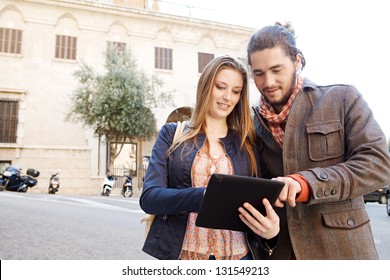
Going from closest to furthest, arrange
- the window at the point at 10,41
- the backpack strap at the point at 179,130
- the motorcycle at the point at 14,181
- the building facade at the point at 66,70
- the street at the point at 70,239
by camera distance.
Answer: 1. the backpack strap at the point at 179,130
2. the street at the point at 70,239
3. the motorcycle at the point at 14,181
4. the building facade at the point at 66,70
5. the window at the point at 10,41

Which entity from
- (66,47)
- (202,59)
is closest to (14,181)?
(66,47)

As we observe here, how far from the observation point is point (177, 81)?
1391 cm

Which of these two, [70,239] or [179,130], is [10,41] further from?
[179,130]

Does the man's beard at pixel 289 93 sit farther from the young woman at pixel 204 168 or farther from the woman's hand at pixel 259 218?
the woman's hand at pixel 259 218

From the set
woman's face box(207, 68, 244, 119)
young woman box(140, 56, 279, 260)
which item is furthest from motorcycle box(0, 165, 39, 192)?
woman's face box(207, 68, 244, 119)

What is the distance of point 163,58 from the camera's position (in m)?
13.9

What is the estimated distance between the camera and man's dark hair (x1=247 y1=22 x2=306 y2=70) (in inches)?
→ 48.8

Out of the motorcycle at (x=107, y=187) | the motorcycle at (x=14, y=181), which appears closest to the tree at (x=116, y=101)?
the motorcycle at (x=107, y=187)

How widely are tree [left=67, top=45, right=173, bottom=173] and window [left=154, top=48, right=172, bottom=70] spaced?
2.02 m

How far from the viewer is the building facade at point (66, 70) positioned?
39.3 ft

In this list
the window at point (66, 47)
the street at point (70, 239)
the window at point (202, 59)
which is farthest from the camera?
the window at point (202, 59)

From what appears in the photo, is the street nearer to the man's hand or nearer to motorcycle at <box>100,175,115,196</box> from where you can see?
the man's hand

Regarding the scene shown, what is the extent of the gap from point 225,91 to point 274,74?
0.63 ft

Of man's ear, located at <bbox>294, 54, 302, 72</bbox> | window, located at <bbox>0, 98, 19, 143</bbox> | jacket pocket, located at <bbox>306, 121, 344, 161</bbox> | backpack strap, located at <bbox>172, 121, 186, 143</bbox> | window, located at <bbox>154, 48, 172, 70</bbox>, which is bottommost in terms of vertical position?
jacket pocket, located at <bbox>306, 121, 344, 161</bbox>
